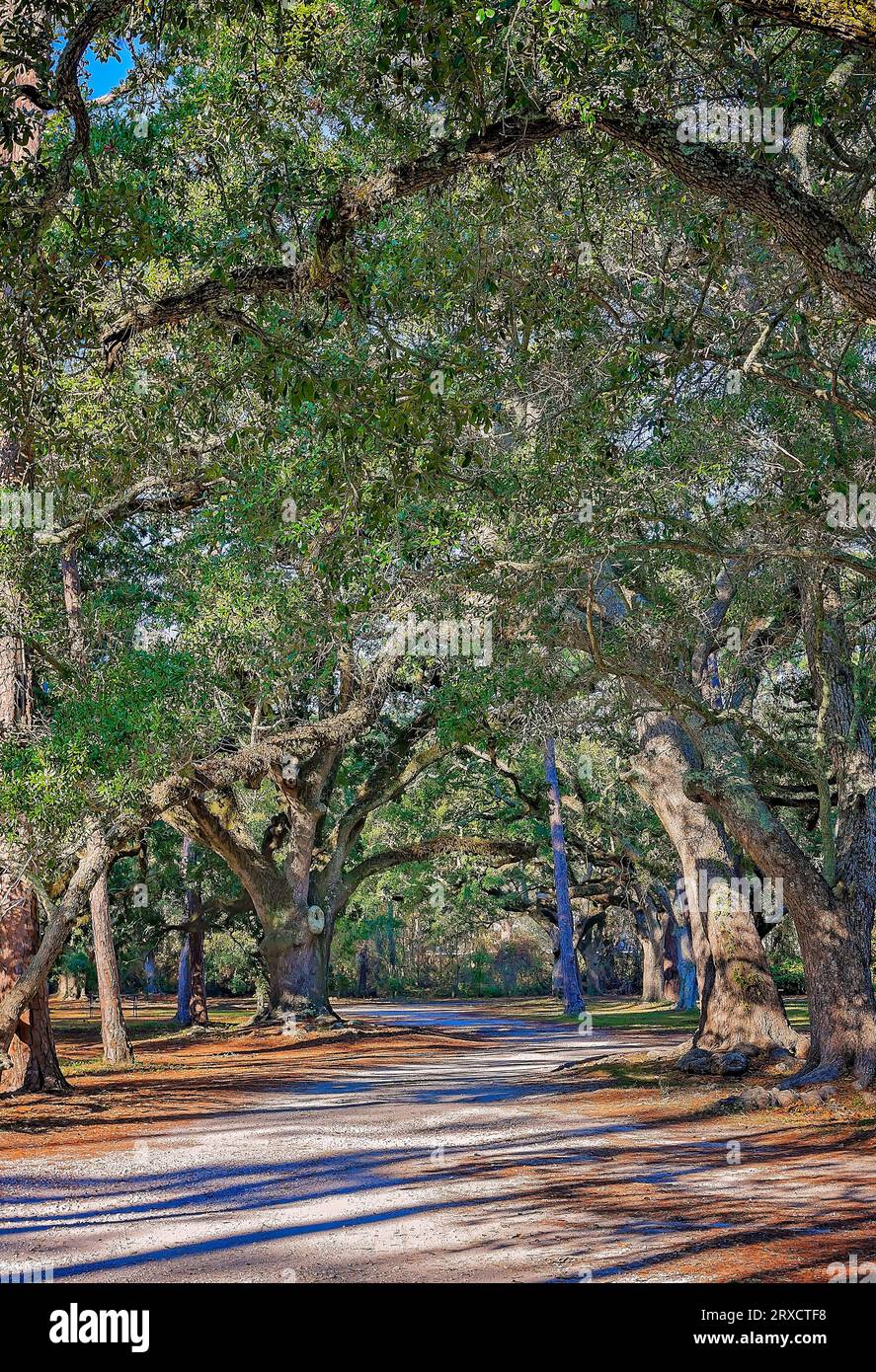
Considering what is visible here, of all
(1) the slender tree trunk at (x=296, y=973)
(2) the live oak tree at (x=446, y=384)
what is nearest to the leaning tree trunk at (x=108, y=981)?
(2) the live oak tree at (x=446, y=384)

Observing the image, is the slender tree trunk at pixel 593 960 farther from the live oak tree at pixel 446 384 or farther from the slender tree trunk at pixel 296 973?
the live oak tree at pixel 446 384

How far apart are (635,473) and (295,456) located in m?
2.89

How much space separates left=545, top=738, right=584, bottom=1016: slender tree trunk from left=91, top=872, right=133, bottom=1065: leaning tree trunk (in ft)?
38.5

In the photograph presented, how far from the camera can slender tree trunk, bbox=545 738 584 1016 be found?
97.2 feet

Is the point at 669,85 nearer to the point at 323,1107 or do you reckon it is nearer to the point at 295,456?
the point at 295,456

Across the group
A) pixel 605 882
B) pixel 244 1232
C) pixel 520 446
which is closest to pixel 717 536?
pixel 520 446

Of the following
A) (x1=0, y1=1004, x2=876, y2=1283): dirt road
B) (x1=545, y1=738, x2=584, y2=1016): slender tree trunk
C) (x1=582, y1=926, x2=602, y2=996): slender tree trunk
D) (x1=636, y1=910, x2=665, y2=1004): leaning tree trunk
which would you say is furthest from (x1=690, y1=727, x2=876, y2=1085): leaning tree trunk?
(x1=582, y1=926, x2=602, y2=996): slender tree trunk

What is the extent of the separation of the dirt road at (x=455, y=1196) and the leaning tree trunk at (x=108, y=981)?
562cm

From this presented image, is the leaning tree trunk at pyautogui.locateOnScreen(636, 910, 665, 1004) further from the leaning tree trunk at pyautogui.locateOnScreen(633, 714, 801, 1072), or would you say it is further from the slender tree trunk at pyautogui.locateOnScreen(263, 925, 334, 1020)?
the leaning tree trunk at pyautogui.locateOnScreen(633, 714, 801, 1072)

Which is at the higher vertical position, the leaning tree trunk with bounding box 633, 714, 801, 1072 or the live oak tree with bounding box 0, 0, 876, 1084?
the live oak tree with bounding box 0, 0, 876, 1084

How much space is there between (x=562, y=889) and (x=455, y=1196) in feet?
75.2

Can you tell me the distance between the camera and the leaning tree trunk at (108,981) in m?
19.8

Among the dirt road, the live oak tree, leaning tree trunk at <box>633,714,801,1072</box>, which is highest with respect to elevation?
the live oak tree

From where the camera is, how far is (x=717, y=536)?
1064 centimetres
